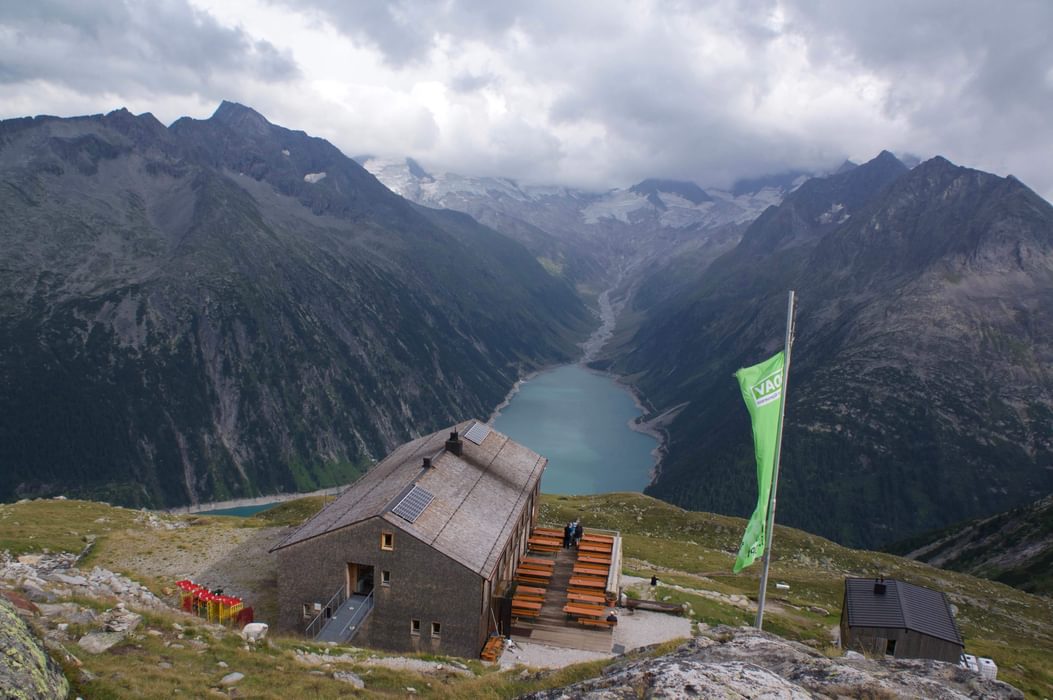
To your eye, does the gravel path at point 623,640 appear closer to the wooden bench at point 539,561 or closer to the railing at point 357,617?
the wooden bench at point 539,561

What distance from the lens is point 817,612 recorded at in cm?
4869

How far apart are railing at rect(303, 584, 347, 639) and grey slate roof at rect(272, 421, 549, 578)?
3.55 meters

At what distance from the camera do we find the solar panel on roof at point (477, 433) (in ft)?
166

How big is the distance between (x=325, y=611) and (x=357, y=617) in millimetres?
2557

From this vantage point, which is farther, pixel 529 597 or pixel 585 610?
pixel 529 597

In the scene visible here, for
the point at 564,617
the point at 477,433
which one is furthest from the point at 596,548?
the point at 477,433

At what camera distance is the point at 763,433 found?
2230 centimetres

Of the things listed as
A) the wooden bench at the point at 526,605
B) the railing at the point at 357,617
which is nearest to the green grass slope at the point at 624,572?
the railing at the point at 357,617

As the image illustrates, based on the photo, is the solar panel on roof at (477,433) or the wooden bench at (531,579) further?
the solar panel on roof at (477,433)

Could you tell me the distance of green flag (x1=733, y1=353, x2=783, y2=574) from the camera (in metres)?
22.0

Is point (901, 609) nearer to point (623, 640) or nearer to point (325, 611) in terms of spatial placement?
point (623, 640)

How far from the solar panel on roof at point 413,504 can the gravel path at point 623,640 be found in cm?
883

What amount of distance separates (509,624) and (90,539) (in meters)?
35.5

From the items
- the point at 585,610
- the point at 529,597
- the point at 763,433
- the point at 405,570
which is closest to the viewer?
the point at 763,433
